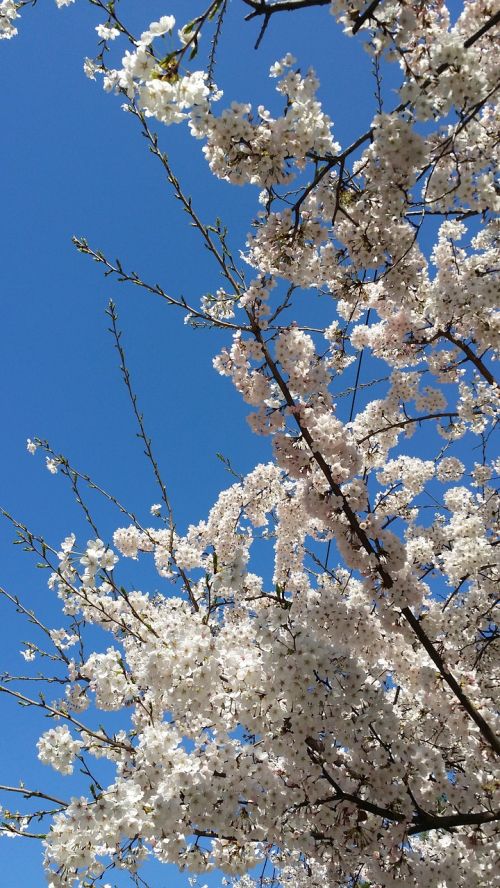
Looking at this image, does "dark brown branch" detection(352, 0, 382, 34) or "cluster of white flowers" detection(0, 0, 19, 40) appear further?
"cluster of white flowers" detection(0, 0, 19, 40)

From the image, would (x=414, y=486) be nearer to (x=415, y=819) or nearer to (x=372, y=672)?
(x=372, y=672)

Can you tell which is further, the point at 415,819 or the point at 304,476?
the point at 304,476

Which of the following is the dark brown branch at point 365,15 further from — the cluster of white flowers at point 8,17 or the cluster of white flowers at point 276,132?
the cluster of white flowers at point 8,17

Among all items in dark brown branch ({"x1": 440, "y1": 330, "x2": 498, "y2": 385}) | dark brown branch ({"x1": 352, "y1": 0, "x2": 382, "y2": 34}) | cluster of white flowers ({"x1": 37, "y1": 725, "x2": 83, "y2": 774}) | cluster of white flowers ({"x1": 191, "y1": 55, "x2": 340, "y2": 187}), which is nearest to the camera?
dark brown branch ({"x1": 352, "y1": 0, "x2": 382, "y2": 34})

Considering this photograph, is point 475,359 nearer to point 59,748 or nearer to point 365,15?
point 365,15

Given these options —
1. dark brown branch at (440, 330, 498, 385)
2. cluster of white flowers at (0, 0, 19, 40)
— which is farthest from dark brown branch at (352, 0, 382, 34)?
dark brown branch at (440, 330, 498, 385)

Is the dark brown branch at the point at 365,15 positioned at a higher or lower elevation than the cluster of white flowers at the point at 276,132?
lower

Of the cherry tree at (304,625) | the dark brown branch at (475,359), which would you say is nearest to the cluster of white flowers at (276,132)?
the cherry tree at (304,625)

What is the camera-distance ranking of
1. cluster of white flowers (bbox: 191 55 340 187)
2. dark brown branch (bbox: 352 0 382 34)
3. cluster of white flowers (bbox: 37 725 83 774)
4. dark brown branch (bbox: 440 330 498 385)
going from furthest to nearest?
dark brown branch (bbox: 440 330 498 385)
cluster of white flowers (bbox: 37 725 83 774)
cluster of white flowers (bbox: 191 55 340 187)
dark brown branch (bbox: 352 0 382 34)

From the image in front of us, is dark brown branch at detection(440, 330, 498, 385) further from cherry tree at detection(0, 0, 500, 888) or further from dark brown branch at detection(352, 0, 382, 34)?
dark brown branch at detection(352, 0, 382, 34)

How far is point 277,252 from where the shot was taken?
4.52 m

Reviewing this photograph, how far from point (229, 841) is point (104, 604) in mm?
2317

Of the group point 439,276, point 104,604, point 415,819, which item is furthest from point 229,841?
point 439,276

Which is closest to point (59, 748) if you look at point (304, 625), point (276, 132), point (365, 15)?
point (304, 625)
